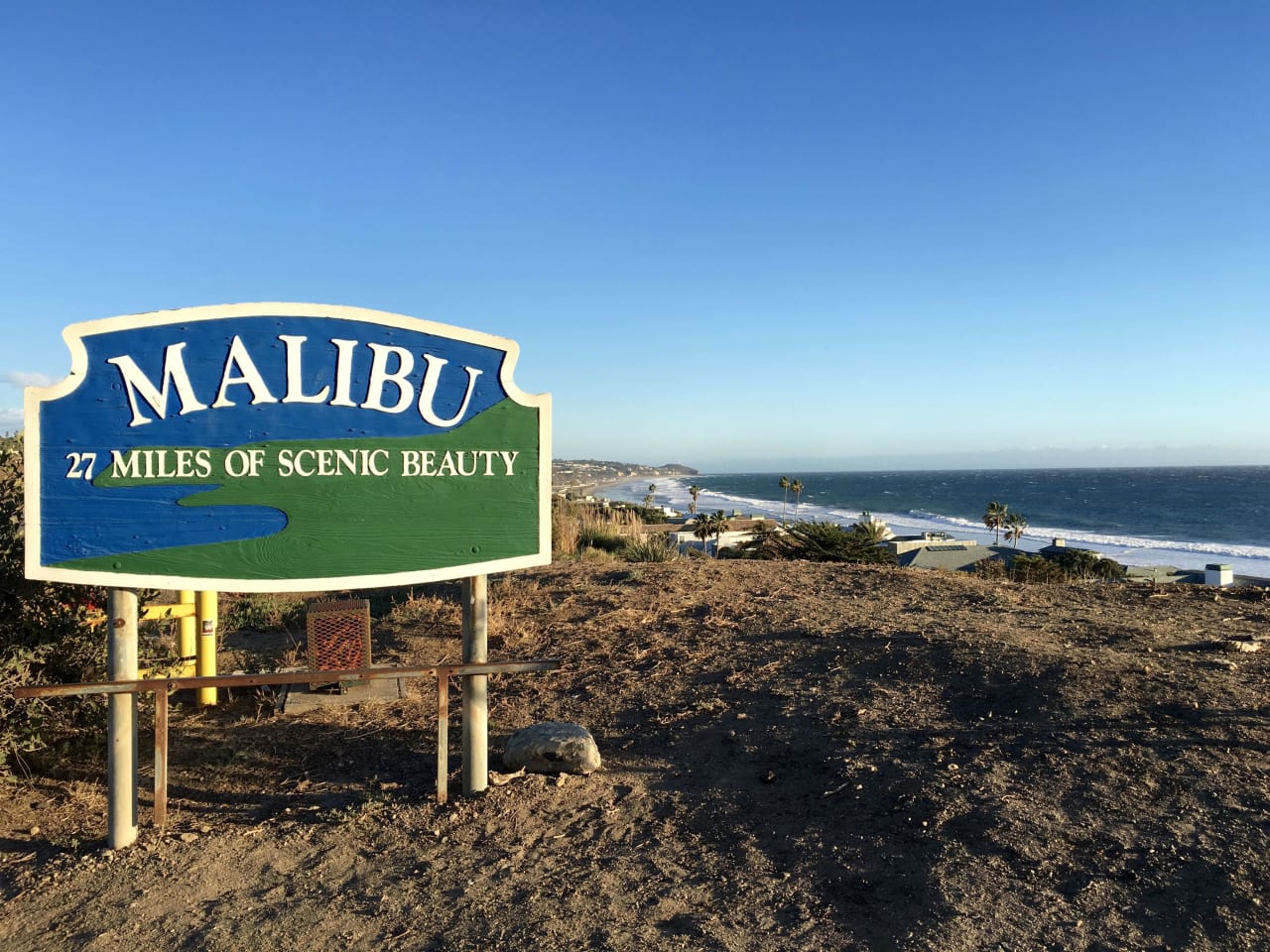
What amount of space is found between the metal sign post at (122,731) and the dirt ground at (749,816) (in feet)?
0.49

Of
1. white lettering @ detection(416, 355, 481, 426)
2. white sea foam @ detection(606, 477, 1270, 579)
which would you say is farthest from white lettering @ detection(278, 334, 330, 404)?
white sea foam @ detection(606, 477, 1270, 579)

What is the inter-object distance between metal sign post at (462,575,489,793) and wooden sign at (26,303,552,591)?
24 centimetres

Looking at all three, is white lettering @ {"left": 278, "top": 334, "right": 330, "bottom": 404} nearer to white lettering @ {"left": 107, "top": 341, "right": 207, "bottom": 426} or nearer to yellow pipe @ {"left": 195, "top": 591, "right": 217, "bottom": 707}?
white lettering @ {"left": 107, "top": 341, "right": 207, "bottom": 426}

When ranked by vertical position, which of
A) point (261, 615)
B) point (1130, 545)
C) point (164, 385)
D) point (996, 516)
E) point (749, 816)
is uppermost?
point (164, 385)

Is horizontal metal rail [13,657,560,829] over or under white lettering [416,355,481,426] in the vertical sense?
under

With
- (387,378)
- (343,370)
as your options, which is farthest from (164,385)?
(387,378)

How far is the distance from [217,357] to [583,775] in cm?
296

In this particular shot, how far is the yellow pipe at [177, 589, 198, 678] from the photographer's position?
6055mm

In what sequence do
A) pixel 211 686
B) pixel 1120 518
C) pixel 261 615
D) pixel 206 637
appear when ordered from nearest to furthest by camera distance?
pixel 211 686 → pixel 206 637 → pixel 261 615 → pixel 1120 518

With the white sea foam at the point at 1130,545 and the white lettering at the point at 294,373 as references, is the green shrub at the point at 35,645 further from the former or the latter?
the white sea foam at the point at 1130,545

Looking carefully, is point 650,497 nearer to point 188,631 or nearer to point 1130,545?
point 188,631

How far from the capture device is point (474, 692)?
14.7ft

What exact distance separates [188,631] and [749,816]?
4.45 m

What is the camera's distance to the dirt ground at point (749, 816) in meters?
3.16
